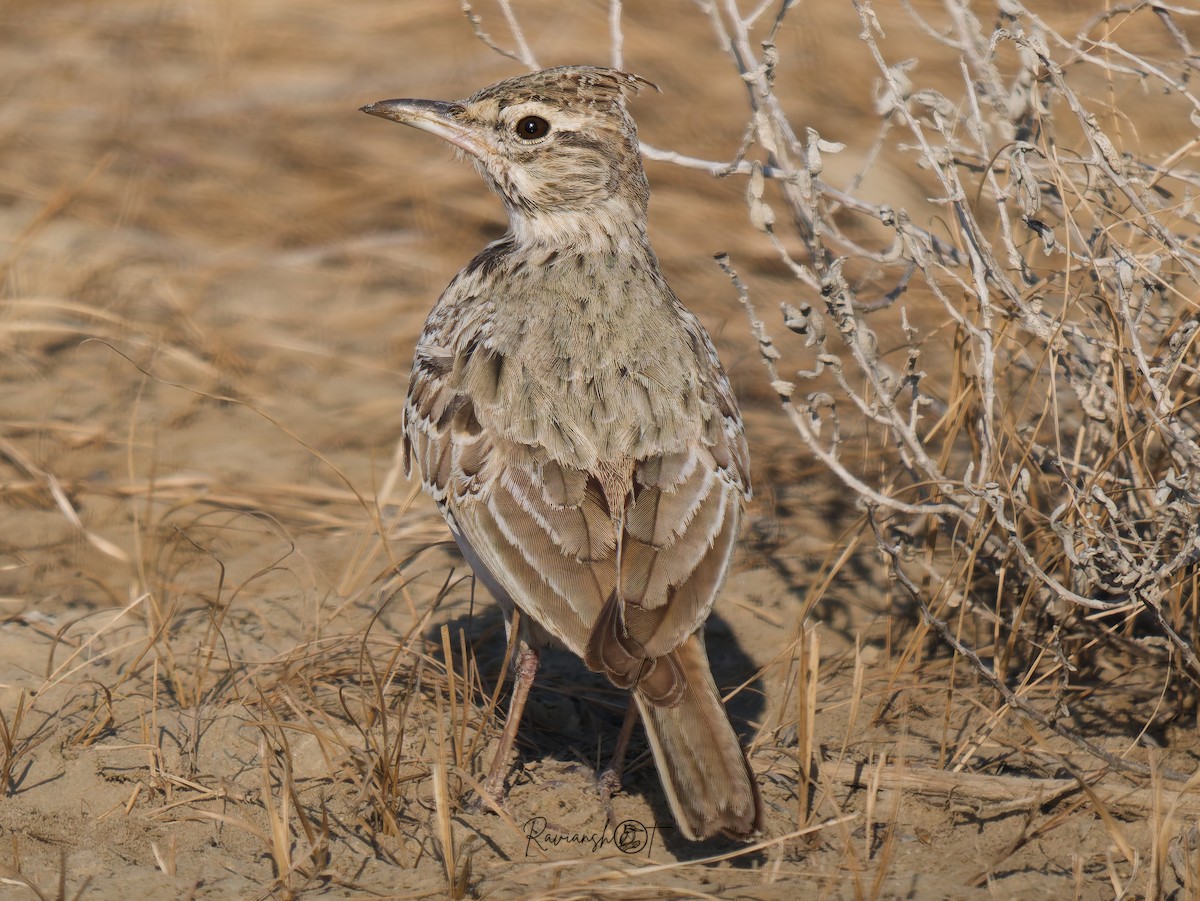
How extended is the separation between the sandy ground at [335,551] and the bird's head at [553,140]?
3.76 ft

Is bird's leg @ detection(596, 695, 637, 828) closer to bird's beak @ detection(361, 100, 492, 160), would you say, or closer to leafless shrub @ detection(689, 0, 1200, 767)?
leafless shrub @ detection(689, 0, 1200, 767)

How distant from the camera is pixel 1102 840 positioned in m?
3.89

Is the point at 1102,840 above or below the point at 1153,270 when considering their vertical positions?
below

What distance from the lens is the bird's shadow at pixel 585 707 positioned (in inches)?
174

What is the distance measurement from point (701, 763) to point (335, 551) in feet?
8.45

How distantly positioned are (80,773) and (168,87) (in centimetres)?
656

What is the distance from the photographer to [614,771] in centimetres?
426

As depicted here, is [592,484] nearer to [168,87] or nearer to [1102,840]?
[1102,840]

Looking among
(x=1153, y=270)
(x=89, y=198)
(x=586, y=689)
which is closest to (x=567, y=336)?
(x=586, y=689)

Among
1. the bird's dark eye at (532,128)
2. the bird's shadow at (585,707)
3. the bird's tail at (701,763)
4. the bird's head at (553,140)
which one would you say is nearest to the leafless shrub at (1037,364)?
the bird's head at (553,140)

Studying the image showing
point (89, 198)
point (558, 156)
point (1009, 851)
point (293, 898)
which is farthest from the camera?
point (89, 198)
